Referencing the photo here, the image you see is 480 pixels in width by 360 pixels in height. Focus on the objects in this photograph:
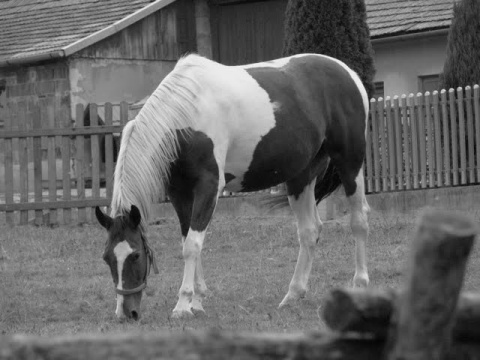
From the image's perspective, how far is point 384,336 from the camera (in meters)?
2.68

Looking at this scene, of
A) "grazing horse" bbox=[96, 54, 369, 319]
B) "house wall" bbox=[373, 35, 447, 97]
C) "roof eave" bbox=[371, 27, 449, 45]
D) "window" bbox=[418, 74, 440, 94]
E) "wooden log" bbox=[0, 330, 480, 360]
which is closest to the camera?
"wooden log" bbox=[0, 330, 480, 360]

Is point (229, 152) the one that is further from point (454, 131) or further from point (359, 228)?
point (454, 131)

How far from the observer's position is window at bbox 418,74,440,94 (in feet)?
69.1

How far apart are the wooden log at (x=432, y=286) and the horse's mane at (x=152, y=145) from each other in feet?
17.7

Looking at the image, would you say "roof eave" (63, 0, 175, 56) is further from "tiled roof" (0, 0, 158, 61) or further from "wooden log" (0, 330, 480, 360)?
"wooden log" (0, 330, 480, 360)

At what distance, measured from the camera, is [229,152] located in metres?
8.65

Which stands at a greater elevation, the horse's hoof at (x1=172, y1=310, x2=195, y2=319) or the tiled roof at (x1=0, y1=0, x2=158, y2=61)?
the tiled roof at (x1=0, y1=0, x2=158, y2=61)

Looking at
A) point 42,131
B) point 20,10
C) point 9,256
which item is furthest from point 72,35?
point 9,256

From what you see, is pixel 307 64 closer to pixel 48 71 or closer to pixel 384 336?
pixel 384 336

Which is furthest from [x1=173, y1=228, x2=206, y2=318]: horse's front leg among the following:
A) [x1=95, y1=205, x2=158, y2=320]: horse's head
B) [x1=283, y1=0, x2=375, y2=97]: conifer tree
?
[x1=283, y1=0, x2=375, y2=97]: conifer tree

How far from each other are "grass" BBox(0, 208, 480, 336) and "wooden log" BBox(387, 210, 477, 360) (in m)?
4.40

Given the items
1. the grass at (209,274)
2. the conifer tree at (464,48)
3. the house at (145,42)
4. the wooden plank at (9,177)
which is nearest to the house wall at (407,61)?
the house at (145,42)

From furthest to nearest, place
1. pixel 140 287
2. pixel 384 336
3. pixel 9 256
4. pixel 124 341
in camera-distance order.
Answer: pixel 9 256
pixel 140 287
pixel 384 336
pixel 124 341

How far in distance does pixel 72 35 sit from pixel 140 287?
50.3 feet
